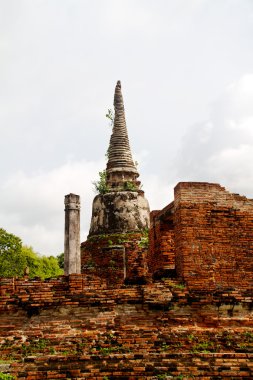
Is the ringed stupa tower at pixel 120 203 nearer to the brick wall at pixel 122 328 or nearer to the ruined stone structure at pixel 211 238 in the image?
the ruined stone structure at pixel 211 238

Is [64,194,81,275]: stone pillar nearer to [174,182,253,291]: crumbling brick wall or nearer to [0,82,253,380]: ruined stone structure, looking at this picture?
[0,82,253,380]: ruined stone structure

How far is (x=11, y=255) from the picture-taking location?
71.2 feet

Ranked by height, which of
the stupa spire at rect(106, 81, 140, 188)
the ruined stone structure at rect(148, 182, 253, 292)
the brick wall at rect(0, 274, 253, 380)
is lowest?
the brick wall at rect(0, 274, 253, 380)

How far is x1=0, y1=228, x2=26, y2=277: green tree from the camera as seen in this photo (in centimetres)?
2131

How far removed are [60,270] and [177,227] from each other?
1775cm

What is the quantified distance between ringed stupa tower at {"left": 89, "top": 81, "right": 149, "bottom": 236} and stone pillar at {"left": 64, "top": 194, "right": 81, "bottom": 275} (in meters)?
3.91

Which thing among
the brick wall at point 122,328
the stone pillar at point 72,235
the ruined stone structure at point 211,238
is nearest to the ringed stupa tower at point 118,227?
the stone pillar at point 72,235

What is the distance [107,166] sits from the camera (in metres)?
18.5

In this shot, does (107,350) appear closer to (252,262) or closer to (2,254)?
(252,262)

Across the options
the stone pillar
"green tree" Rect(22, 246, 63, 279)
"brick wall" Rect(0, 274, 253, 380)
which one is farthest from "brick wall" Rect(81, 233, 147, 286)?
"green tree" Rect(22, 246, 63, 279)

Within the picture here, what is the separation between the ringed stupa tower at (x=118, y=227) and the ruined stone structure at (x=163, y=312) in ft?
13.0

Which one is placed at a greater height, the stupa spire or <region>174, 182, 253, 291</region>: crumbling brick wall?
the stupa spire

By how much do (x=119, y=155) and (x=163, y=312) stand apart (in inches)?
410

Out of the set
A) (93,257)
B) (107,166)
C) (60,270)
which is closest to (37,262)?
(60,270)
